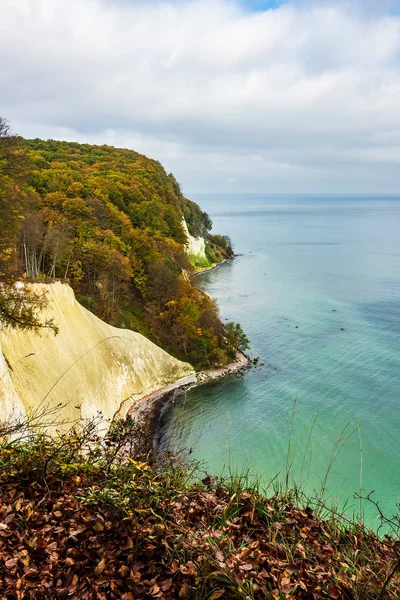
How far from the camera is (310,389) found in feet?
103

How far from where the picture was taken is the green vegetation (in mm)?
3102

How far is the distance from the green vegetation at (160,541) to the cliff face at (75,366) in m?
8.66

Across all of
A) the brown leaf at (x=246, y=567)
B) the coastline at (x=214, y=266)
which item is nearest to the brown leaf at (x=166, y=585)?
the brown leaf at (x=246, y=567)

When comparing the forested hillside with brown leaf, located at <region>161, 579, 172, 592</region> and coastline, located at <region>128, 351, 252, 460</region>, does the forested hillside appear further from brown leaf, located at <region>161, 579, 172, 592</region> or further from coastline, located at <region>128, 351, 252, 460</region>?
brown leaf, located at <region>161, 579, 172, 592</region>

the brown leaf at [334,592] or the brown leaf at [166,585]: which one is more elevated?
the brown leaf at [166,585]

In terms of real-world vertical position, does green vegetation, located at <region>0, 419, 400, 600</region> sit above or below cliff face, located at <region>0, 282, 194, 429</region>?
above

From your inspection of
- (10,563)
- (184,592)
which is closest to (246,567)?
(184,592)

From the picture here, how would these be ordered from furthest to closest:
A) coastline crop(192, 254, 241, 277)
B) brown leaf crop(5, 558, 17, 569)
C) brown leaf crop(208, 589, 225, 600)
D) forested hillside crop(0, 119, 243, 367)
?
coastline crop(192, 254, 241, 277)
forested hillside crop(0, 119, 243, 367)
brown leaf crop(5, 558, 17, 569)
brown leaf crop(208, 589, 225, 600)

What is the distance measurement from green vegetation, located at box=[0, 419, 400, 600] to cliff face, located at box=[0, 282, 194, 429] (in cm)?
866

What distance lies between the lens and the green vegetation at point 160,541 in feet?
10.2

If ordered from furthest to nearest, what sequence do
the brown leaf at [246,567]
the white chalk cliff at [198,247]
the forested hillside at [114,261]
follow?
the white chalk cliff at [198,247], the forested hillside at [114,261], the brown leaf at [246,567]

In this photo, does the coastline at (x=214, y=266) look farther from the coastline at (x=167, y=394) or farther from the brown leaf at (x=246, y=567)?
the brown leaf at (x=246, y=567)

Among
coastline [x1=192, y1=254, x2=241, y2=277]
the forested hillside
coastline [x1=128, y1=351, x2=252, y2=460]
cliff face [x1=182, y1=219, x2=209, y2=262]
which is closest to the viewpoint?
coastline [x1=128, y1=351, x2=252, y2=460]

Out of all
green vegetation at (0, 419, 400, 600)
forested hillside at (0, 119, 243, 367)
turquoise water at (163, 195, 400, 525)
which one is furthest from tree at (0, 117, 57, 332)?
forested hillside at (0, 119, 243, 367)
